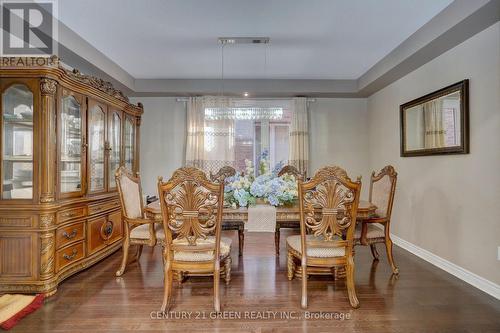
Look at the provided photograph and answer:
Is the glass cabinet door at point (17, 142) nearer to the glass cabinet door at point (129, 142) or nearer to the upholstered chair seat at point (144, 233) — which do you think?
the upholstered chair seat at point (144, 233)

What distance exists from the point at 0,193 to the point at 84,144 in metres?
0.83

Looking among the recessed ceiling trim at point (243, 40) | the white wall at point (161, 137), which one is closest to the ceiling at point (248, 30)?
the recessed ceiling trim at point (243, 40)

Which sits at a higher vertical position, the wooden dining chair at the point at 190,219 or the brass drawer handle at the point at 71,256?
the wooden dining chair at the point at 190,219

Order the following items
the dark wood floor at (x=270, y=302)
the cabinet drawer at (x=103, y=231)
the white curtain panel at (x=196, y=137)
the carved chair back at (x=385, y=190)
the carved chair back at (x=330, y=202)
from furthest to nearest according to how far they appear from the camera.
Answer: the white curtain panel at (x=196, y=137) < the cabinet drawer at (x=103, y=231) < the carved chair back at (x=385, y=190) < the carved chair back at (x=330, y=202) < the dark wood floor at (x=270, y=302)

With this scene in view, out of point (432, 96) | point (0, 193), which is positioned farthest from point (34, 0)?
point (432, 96)

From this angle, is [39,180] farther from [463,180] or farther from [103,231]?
[463,180]

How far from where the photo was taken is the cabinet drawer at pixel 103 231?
9.80ft

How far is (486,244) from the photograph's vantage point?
2551 millimetres

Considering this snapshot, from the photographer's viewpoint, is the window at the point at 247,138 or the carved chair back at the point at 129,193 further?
the window at the point at 247,138

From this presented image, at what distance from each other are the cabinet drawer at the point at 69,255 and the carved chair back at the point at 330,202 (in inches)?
85.7

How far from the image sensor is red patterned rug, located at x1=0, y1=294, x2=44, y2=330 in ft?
6.54

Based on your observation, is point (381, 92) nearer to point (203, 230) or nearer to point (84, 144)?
point (203, 230)

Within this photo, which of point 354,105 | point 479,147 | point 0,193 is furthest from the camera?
point 354,105

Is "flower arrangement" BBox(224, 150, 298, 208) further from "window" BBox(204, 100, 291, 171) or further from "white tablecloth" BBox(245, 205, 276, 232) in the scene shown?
"window" BBox(204, 100, 291, 171)
